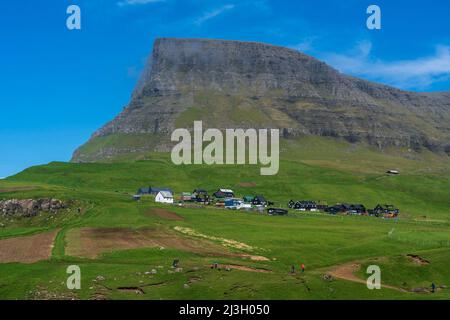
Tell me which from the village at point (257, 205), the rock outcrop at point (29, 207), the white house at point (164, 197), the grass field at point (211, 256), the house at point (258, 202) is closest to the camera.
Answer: the grass field at point (211, 256)

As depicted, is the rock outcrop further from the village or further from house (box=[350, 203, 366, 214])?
house (box=[350, 203, 366, 214])

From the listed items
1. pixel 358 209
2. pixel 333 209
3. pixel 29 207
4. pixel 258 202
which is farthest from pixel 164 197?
pixel 358 209

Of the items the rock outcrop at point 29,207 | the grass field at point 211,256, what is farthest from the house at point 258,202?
the rock outcrop at point 29,207

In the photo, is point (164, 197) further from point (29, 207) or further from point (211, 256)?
point (211, 256)

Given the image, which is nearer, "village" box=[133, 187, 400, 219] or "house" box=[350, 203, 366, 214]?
"village" box=[133, 187, 400, 219]

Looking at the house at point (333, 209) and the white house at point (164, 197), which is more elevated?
the white house at point (164, 197)

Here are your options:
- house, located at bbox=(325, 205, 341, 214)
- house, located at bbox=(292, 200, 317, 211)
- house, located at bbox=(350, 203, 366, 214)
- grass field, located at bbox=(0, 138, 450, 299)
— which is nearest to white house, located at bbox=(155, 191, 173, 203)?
grass field, located at bbox=(0, 138, 450, 299)

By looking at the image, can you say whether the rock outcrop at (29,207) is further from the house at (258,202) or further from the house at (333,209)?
the house at (333,209)
